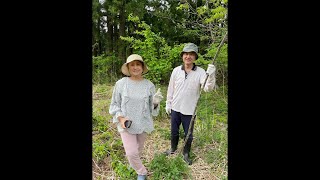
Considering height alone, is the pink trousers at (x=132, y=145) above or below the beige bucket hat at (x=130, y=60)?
below

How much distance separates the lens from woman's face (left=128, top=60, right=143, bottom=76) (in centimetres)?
221

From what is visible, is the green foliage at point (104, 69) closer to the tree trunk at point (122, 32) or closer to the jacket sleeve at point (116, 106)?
the tree trunk at point (122, 32)

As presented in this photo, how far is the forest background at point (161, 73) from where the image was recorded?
2.86 m

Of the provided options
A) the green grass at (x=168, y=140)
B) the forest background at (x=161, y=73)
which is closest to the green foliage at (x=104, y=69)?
the forest background at (x=161, y=73)

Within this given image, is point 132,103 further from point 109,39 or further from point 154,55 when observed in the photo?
point 109,39

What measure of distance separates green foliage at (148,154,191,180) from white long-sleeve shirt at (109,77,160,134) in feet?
1.82

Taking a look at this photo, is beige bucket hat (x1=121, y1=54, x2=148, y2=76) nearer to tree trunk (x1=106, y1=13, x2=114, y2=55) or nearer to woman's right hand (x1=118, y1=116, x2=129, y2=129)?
woman's right hand (x1=118, y1=116, x2=129, y2=129)

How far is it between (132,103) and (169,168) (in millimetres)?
780

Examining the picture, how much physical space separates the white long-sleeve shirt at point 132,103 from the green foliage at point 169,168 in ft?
1.82
